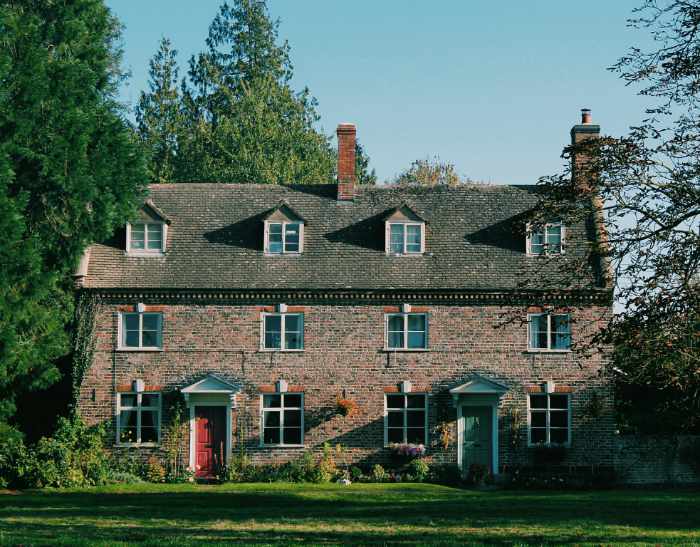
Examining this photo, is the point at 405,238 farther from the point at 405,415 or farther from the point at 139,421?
the point at 139,421

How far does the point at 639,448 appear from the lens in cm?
3434

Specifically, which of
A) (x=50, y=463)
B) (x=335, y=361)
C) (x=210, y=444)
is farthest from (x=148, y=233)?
(x=50, y=463)

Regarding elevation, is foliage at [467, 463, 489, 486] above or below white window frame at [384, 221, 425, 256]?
below

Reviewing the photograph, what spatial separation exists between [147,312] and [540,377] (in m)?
12.3

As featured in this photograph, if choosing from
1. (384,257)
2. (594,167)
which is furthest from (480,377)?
(594,167)

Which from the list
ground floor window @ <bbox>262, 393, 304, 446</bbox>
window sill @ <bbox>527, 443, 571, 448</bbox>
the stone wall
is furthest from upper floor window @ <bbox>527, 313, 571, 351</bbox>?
ground floor window @ <bbox>262, 393, 304, 446</bbox>

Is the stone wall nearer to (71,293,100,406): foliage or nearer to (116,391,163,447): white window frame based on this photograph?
(116,391,163,447): white window frame

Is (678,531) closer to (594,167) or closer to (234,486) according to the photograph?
(594,167)

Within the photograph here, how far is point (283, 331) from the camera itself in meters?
34.5

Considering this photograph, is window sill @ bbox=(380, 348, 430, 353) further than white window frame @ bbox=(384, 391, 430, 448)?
Yes

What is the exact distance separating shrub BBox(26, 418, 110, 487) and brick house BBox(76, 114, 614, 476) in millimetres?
871

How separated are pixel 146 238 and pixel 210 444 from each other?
6835mm

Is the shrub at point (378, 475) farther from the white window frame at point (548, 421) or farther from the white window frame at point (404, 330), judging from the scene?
the white window frame at point (548, 421)

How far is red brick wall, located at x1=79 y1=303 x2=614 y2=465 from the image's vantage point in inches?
1347
